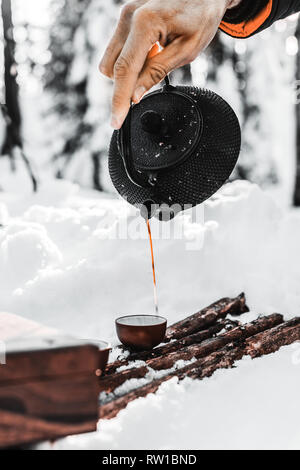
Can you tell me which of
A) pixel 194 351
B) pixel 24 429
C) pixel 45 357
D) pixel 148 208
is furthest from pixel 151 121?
pixel 24 429

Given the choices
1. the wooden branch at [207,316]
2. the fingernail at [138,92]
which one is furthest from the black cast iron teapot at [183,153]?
the wooden branch at [207,316]

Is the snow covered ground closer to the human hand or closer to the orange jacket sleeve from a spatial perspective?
the human hand

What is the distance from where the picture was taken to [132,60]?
1.42 m

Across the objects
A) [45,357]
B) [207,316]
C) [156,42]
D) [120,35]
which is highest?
[120,35]

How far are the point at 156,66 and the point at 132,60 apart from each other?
12 cm

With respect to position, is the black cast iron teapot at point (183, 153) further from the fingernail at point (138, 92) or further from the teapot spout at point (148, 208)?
the fingernail at point (138, 92)

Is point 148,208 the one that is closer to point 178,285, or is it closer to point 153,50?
point 153,50

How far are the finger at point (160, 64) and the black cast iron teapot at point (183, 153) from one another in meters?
0.13

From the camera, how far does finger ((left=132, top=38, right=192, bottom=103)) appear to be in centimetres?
150

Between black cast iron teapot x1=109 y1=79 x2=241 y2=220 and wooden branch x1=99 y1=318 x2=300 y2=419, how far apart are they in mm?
703

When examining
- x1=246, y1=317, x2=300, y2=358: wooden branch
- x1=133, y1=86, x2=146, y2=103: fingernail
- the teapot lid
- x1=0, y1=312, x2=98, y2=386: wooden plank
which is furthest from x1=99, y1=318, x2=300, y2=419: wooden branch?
x1=133, y1=86, x2=146, y2=103: fingernail

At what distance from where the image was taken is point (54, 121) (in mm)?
8984
